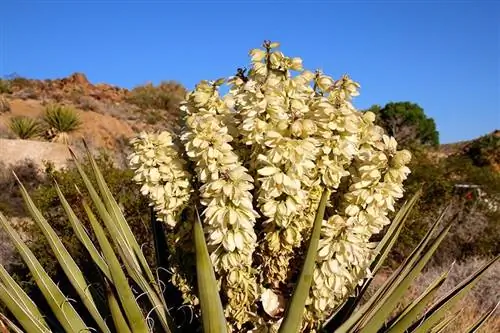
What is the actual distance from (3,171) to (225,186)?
9.88 metres

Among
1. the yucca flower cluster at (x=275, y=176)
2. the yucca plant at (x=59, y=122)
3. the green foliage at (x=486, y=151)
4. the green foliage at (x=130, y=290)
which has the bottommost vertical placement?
the green foliage at (x=130, y=290)

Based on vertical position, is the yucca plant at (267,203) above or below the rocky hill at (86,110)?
below

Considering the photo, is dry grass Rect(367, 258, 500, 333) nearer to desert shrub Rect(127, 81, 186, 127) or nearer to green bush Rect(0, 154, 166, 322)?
green bush Rect(0, 154, 166, 322)

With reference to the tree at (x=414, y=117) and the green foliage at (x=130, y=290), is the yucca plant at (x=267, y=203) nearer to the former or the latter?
the green foliage at (x=130, y=290)

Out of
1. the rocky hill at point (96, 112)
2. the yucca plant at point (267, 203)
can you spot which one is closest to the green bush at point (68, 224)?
the yucca plant at point (267, 203)

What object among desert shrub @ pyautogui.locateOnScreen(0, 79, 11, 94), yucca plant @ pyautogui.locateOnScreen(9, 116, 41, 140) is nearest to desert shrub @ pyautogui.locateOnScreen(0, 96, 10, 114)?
yucca plant @ pyautogui.locateOnScreen(9, 116, 41, 140)

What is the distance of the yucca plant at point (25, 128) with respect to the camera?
47.7ft

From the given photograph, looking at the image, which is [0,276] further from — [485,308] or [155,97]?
[155,97]

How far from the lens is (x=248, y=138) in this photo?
1887 mm

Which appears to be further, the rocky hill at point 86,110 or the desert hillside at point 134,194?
the rocky hill at point 86,110

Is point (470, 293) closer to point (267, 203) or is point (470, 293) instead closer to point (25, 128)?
point (267, 203)

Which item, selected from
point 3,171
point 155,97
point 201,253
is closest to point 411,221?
point 201,253

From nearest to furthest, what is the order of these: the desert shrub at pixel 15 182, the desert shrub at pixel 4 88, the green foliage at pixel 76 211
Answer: the green foliage at pixel 76 211 < the desert shrub at pixel 15 182 < the desert shrub at pixel 4 88

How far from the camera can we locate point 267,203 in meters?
1.88
